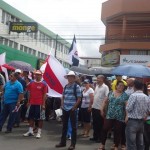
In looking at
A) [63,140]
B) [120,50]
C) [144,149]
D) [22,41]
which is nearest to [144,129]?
[144,149]

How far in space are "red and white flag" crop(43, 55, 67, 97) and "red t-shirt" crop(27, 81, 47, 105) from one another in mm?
507

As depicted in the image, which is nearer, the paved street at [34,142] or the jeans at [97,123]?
the paved street at [34,142]

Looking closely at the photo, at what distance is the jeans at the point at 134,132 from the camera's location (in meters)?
7.59

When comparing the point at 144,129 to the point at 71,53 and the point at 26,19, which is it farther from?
the point at 26,19

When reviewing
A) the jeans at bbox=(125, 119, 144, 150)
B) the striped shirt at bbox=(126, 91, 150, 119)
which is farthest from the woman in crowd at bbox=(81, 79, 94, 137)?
the striped shirt at bbox=(126, 91, 150, 119)

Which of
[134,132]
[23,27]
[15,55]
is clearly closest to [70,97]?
[134,132]

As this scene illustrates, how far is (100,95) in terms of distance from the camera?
1009cm

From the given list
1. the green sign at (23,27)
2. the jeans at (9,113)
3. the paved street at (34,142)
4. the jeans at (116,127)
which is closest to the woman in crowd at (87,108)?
the paved street at (34,142)

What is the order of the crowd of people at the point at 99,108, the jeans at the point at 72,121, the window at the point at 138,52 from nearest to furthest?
1. the crowd of people at the point at 99,108
2. the jeans at the point at 72,121
3. the window at the point at 138,52

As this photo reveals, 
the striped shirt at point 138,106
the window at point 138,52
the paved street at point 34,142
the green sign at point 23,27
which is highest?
the green sign at point 23,27

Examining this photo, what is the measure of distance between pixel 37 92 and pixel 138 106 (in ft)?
11.8

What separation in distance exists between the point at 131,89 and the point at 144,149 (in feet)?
5.27

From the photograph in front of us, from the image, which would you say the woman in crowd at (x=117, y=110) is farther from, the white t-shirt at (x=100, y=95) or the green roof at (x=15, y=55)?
the green roof at (x=15, y=55)

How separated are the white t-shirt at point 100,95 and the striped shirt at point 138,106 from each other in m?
2.44
